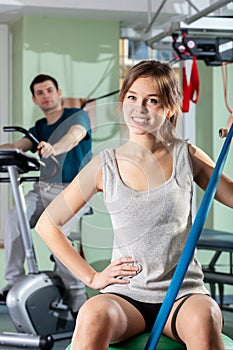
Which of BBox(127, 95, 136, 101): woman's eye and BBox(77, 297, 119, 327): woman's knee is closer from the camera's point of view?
BBox(77, 297, 119, 327): woman's knee

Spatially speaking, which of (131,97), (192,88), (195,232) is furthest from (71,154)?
(192,88)

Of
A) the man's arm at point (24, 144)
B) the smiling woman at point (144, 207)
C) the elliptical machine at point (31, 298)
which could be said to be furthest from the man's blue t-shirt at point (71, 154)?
the man's arm at point (24, 144)

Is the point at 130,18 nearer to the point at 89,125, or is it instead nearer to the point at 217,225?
the point at 217,225

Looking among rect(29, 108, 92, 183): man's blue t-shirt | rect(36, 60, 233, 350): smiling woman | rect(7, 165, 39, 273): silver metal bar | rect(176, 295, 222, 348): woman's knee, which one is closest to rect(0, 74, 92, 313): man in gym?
rect(29, 108, 92, 183): man's blue t-shirt

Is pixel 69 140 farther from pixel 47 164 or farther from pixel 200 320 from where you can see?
pixel 200 320

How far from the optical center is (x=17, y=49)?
6168 mm

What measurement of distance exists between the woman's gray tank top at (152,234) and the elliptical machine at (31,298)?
214 cm

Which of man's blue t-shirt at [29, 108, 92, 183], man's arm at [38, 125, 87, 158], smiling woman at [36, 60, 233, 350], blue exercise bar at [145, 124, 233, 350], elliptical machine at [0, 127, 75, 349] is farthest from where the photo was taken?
elliptical machine at [0, 127, 75, 349]

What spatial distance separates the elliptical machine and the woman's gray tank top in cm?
214

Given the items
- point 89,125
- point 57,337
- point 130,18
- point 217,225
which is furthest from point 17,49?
point 89,125

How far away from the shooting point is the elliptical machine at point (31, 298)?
4.20 m

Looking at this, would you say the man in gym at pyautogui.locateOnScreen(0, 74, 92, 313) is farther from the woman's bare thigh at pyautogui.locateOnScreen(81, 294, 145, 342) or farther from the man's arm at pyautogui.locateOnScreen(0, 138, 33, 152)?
the woman's bare thigh at pyautogui.locateOnScreen(81, 294, 145, 342)

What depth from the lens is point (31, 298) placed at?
4.24m

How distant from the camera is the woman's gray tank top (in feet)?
6.61
